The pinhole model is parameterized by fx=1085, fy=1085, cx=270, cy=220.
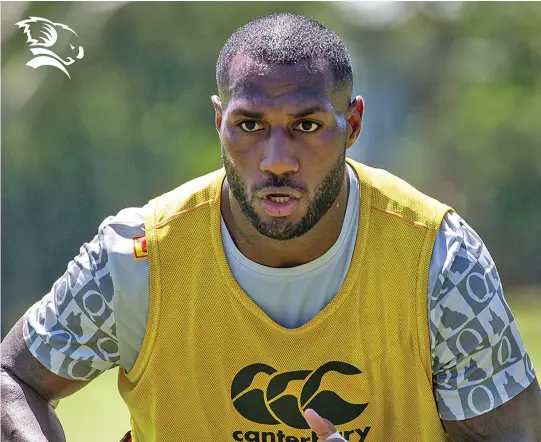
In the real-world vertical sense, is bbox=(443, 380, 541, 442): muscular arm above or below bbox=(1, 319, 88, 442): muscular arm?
below

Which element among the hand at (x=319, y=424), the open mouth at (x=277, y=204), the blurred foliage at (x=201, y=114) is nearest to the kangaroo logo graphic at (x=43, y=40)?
the blurred foliage at (x=201, y=114)

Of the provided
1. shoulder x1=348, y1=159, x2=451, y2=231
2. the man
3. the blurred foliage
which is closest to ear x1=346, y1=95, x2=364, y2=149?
the man

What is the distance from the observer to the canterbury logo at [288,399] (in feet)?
12.2

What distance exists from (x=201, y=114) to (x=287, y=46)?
7589mm

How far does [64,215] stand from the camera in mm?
10539

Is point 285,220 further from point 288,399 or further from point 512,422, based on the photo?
point 512,422

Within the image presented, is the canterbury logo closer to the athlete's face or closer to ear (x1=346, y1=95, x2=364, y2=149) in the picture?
the athlete's face

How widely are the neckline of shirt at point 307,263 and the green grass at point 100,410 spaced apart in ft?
10.7

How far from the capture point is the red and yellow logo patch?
12.2 ft

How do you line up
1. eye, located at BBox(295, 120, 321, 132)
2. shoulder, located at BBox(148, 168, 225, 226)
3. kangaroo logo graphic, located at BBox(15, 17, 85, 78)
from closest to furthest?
eye, located at BBox(295, 120, 321, 132)
shoulder, located at BBox(148, 168, 225, 226)
kangaroo logo graphic, located at BBox(15, 17, 85, 78)

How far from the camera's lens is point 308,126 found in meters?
3.53

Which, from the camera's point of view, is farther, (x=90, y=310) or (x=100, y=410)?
(x=100, y=410)

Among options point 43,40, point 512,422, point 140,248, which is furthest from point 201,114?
point 512,422

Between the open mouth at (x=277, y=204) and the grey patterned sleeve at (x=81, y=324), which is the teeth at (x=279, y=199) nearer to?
the open mouth at (x=277, y=204)
